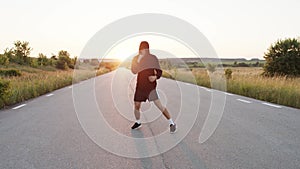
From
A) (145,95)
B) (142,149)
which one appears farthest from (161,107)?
(142,149)

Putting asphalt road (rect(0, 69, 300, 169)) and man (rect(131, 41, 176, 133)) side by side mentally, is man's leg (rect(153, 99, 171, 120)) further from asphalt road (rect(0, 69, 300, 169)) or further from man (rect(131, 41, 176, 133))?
asphalt road (rect(0, 69, 300, 169))

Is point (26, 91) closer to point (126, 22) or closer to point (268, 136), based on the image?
point (126, 22)

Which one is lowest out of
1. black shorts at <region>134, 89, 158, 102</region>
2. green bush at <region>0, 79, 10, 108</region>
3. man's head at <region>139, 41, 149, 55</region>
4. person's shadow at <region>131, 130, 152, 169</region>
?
person's shadow at <region>131, 130, 152, 169</region>

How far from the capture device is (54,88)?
642 inches

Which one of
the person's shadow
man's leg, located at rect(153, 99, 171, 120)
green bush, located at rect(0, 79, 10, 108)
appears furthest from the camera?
green bush, located at rect(0, 79, 10, 108)

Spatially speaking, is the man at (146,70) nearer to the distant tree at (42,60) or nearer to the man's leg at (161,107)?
the man's leg at (161,107)

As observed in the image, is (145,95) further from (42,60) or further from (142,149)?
(42,60)

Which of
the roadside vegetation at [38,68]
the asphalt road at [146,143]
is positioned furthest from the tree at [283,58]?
the asphalt road at [146,143]

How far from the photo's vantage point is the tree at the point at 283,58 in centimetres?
2617

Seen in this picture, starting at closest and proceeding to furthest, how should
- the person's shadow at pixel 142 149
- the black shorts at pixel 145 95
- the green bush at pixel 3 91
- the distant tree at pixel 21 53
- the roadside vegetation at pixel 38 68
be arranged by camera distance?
1. the person's shadow at pixel 142 149
2. the black shorts at pixel 145 95
3. the green bush at pixel 3 91
4. the roadside vegetation at pixel 38 68
5. the distant tree at pixel 21 53

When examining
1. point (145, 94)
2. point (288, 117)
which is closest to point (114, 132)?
point (145, 94)

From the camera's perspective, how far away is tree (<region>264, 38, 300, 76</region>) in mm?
26172

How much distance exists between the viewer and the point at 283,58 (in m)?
26.0

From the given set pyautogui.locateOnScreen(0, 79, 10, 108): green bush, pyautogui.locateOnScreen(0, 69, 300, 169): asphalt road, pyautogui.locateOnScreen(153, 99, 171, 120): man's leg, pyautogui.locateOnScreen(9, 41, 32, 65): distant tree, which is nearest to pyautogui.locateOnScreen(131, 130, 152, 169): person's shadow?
pyautogui.locateOnScreen(0, 69, 300, 169): asphalt road
